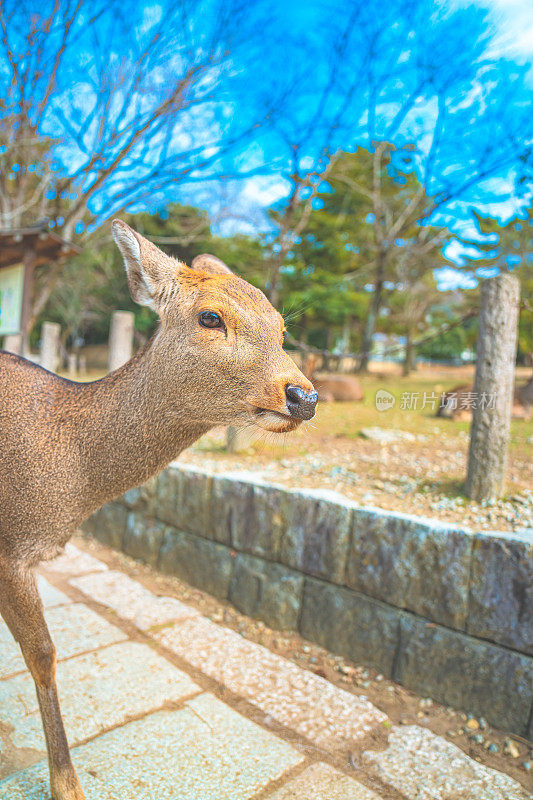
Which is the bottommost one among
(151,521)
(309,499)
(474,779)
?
(474,779)

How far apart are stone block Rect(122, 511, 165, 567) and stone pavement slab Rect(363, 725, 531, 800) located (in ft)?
8.31

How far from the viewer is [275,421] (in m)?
1.54

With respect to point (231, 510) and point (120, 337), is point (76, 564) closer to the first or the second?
point (231, 510)

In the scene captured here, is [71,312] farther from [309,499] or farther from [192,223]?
[309,499]

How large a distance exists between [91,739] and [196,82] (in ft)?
23.4

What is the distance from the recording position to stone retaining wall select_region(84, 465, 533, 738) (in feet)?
9.01

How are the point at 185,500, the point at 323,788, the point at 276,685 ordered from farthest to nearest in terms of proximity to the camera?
the point at 185,500
the point at 276,685
the point at 323,788

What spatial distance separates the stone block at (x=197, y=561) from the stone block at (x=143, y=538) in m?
0.09

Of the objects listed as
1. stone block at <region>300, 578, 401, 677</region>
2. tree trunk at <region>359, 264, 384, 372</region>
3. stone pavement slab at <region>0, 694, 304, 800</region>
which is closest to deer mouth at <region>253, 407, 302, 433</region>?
stone pavement slab at <region>0, 694, 304, 800</region>

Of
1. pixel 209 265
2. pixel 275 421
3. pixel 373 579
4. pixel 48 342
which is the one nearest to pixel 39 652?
pixel 275 421

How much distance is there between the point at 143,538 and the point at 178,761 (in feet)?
8.54

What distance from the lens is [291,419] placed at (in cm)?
151

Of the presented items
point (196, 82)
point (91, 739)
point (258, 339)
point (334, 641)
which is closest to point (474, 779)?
point (334, 641)

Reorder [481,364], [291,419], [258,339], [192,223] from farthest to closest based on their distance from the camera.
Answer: [192,223] < [481,364] < [258,339] < [291,419]
